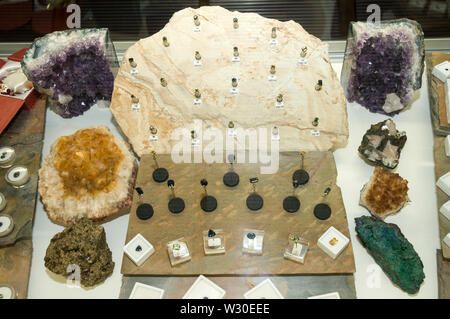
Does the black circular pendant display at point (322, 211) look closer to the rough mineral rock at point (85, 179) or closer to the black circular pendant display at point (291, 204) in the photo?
the black circular pendant display at point (291, 204)

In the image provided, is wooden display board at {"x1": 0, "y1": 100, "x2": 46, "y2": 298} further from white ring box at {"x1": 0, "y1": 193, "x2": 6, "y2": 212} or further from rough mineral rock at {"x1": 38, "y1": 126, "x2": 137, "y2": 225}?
rough mineral rock at {"x1": 38, "y1": 126, "x2": 137, "y2": 225}

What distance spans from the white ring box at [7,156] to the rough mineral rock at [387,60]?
3.27 metres

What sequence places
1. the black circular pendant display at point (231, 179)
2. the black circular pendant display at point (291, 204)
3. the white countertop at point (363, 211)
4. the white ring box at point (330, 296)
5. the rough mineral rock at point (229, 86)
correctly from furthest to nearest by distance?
the rough mineral rock at point (229, 86)
the black circular pendant display at point (231, 179)
the black circular pendant display at point (291, 204)
the white countertop at point (363, 211)
the white ring box at point (330, 296)

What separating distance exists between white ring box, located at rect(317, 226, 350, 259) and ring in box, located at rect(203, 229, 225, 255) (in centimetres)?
75

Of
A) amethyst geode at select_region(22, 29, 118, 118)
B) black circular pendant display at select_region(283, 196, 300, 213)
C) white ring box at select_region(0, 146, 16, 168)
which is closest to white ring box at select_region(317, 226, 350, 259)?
black circular pendant display at select_region(283, 196, 300, 213)

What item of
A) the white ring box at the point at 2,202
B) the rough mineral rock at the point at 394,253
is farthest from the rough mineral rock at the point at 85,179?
the rough mineral rock at the point at 394,253

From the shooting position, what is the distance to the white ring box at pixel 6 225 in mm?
3621

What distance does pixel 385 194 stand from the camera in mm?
3568

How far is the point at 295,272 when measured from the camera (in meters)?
3.29

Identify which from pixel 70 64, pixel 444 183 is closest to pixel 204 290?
pixel 444 183

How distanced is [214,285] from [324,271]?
831mm

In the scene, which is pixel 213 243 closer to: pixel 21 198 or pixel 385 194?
pixel 385 194
